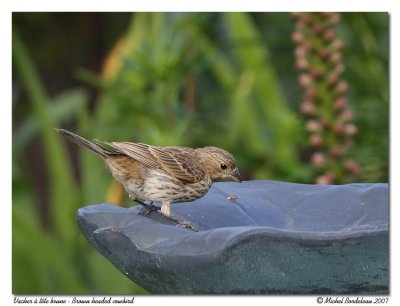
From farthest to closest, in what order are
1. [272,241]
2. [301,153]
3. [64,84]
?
[64,84], [301,153], [272,241]

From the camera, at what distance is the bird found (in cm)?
325

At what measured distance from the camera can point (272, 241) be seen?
2346 millimetres

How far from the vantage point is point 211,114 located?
517 cm

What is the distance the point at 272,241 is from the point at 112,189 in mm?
2701

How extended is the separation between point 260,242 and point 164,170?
3.30ft

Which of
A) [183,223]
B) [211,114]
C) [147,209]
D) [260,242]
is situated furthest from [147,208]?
[211,114]

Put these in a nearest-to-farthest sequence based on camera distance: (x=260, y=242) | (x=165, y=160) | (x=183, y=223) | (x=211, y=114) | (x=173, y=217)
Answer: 1. (x=260, y=242)
2. (x=183, y=223)
3. (x=173, y=217)
4. (x=165, y=160)
5. (x=211, y=114)

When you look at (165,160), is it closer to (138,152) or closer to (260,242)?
(138,152)

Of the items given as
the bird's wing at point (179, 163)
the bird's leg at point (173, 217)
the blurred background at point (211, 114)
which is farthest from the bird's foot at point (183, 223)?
the blurred background at point (211, 114)

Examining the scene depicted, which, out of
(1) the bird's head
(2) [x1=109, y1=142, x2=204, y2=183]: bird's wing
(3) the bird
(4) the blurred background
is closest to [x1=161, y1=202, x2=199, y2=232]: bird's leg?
(3) the bird

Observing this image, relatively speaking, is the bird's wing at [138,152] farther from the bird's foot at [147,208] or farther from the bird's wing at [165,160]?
the bird's foot at [147,208]

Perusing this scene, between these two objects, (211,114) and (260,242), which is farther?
(211,114)

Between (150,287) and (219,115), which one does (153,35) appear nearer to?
(219,115)

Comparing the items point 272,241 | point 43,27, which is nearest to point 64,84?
point 43,27
